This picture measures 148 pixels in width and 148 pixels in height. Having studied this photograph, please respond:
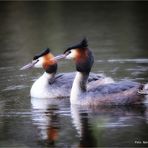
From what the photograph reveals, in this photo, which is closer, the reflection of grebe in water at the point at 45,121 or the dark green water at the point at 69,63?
the reflection of grebe in water at the point at 45,121

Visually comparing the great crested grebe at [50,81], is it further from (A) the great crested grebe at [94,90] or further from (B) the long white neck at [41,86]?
(A) the great crested grebe at [94,90]

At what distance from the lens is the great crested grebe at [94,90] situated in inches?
510

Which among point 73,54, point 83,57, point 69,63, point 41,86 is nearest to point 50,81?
point 41,86

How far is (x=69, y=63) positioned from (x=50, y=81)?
3182 millimetres

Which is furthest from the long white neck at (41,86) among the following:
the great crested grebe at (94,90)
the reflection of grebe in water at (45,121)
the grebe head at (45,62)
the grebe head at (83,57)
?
the grebe head at (83,57)

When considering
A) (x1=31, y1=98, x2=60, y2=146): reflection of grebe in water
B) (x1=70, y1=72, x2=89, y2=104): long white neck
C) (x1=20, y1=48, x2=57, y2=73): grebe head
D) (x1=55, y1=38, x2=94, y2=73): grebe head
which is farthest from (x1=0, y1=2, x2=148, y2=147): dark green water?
(x1=55, y1=38, x2=94, y2=73): grebe head

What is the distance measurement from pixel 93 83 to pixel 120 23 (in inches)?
469

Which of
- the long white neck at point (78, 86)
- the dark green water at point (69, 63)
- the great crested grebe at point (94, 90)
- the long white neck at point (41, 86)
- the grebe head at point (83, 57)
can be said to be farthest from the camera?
the long white neck at point (41, 86)

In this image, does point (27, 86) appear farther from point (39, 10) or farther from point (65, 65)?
point (39, 10)

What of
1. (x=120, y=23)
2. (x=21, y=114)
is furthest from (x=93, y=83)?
(x=120, y=23)

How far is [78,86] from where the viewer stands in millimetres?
13398

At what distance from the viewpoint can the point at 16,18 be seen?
95.5 ft

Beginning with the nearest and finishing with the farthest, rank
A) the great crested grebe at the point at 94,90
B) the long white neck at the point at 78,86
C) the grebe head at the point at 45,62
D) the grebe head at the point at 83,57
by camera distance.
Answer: the great crested grebe at the point at 94,90
the long white neck at the point at 78,86
the grebe head at the point at 83,57
the grebe head at the point at 45,62

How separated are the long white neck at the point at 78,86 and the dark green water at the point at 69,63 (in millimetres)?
235
